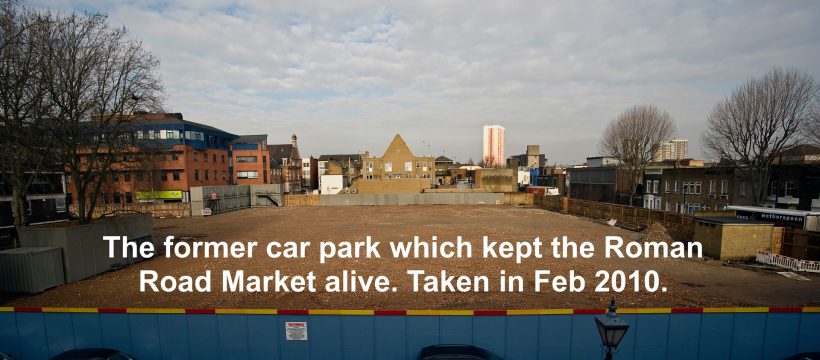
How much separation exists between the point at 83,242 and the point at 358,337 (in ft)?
57.2

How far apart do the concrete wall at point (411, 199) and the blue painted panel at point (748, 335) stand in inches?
1901

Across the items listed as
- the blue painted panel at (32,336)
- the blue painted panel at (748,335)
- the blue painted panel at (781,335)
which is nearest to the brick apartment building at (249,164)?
the blue painted panel at (32,336)

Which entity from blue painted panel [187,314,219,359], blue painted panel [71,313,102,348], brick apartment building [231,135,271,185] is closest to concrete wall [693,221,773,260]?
blue painted panel [187,314,219,359]

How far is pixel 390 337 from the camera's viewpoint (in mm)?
6914

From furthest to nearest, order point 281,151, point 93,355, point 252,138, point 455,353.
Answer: point 281,151
point 252,138
point 93,355
point 455,353

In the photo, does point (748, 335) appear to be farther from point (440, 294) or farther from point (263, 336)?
point (263, 336)

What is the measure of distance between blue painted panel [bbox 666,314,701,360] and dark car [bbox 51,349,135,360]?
1157cm

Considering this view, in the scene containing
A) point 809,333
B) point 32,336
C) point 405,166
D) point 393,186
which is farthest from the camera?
point 405,166

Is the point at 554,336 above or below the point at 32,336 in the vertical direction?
above

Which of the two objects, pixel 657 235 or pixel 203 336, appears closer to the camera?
pixel 203 336

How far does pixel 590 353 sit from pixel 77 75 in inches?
993

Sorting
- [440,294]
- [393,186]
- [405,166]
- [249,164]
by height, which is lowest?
[440,294]

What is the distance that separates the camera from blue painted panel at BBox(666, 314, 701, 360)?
6820 mm

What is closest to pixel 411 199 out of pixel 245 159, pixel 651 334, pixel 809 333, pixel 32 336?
pixel 245 159
